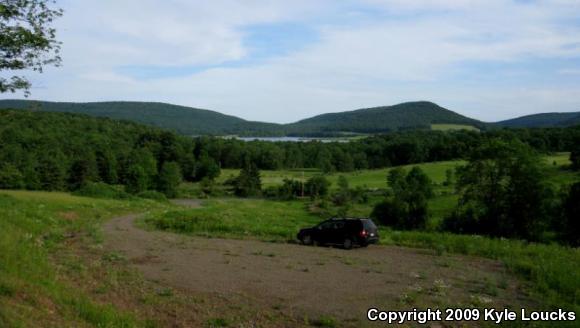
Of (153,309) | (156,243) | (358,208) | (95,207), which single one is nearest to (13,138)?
(95,207)

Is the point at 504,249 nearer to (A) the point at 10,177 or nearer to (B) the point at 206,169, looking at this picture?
(A) the point at 10,177

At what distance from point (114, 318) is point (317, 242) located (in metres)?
15.7

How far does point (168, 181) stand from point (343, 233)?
84454 mm

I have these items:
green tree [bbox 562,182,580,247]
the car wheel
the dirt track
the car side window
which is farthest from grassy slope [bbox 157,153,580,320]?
green tree [bbox 562,182,580,247]

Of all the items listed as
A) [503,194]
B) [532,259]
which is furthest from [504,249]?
[503,194]

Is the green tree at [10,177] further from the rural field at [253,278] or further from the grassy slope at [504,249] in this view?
the rural field at [253,278]

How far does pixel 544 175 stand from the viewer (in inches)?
1807

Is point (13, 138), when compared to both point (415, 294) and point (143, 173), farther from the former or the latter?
point (415, 294)

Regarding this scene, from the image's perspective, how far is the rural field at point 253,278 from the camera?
1041 cm

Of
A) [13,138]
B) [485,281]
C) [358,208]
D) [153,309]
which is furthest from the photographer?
[13,138]

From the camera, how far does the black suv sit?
22.8 metres

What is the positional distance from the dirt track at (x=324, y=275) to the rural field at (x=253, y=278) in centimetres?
4

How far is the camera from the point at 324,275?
15891 mm

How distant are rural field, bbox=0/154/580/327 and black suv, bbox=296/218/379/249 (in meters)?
0.77
